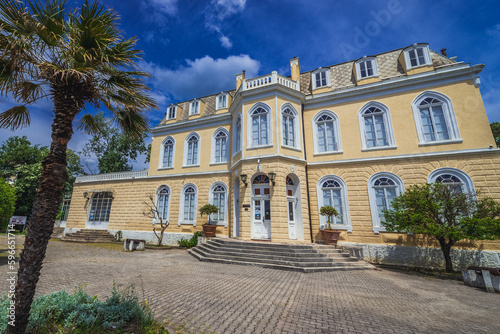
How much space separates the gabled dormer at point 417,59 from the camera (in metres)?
10.9

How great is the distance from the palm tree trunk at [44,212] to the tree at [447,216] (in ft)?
34.0

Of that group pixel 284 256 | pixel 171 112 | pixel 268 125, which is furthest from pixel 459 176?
pixel 171 112

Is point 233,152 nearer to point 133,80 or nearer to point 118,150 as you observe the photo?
point 133,80

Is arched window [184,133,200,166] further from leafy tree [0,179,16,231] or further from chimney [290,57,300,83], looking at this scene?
leafy tree [0,179,16,231]

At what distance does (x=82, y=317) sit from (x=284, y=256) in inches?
277

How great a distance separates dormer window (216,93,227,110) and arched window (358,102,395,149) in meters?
9.10


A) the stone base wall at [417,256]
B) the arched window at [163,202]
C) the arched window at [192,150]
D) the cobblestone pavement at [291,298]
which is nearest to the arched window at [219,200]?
the arched window at [192,150]

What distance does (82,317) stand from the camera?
3.12m

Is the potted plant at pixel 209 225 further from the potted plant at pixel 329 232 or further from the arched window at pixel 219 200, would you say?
the potted plant at pixel 329 232

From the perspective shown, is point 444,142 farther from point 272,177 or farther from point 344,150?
point 272,177

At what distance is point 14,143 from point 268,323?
36135 millimetres

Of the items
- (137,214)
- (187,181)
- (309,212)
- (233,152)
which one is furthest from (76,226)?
(309,212)

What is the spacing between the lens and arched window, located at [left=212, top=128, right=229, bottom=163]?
48.8ft

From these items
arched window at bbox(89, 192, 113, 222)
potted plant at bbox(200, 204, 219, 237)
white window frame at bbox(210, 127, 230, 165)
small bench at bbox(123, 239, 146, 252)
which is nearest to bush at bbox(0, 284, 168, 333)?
potted plant at bbox(200, 204, 219, 237)
